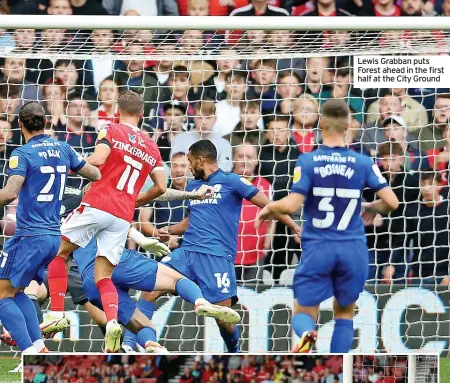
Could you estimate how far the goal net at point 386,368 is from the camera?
595 centimetres

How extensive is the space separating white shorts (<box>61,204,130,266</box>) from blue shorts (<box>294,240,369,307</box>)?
1.52 meters

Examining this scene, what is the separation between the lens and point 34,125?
340 inches

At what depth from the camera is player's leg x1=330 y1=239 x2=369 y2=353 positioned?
25.9ft

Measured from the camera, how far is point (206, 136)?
11.8 m

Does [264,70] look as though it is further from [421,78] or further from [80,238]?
[80,238]

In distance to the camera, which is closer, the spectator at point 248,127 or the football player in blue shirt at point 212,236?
the football player in blue shirt at point 212,236

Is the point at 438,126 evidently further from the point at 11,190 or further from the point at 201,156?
the point at 11,190

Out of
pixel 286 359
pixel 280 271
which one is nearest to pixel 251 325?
pixel 280 271

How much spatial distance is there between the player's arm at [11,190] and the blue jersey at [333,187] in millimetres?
1980

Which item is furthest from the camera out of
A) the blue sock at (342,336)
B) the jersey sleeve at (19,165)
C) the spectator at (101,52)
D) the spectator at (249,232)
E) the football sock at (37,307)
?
the spectator at (249,232)

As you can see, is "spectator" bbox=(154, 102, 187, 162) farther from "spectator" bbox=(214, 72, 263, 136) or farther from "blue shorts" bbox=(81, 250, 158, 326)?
"blue shorts" bbox=(81, 250, 158, 326)

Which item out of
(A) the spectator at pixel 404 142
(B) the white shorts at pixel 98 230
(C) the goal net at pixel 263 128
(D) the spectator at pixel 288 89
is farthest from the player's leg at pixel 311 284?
(D) the spectator at pixel 288 89

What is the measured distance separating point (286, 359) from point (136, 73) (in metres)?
6.52

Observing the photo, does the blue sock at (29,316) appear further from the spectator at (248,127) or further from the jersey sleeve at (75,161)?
the spectator at (248,127)
